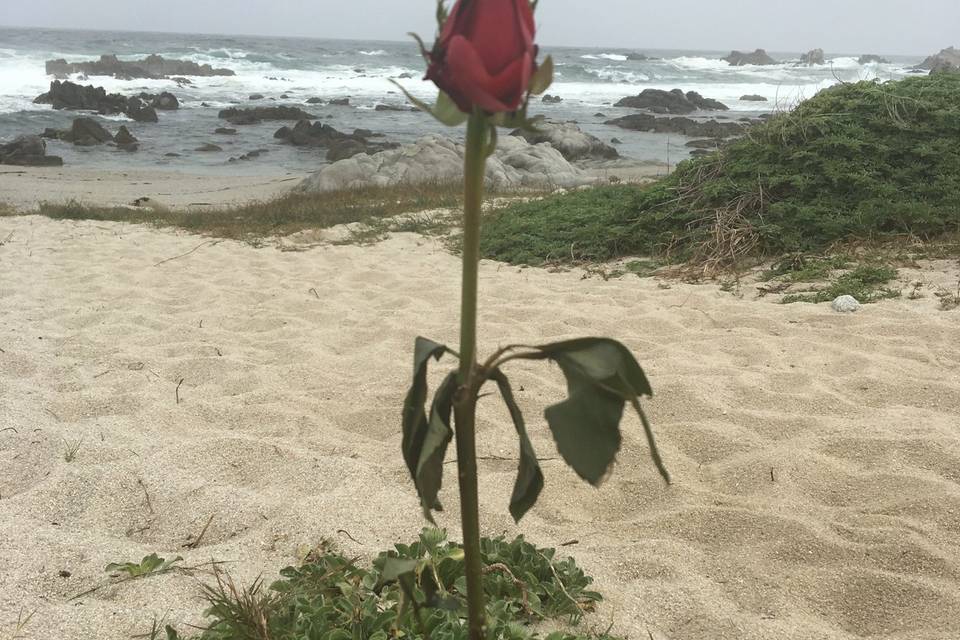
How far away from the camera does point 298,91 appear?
39.9 meters

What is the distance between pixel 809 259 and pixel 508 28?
4382mm

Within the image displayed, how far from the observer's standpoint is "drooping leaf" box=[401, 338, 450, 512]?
3.05ft

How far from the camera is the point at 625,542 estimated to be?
77.8 inches

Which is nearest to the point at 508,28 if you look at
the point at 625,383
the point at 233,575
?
the point at 625,383

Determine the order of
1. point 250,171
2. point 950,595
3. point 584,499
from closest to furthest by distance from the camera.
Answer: point 950,595, point 584,499, point 250,171

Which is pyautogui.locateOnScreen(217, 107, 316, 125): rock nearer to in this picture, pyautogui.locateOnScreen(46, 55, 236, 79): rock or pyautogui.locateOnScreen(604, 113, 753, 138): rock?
pyautogui.locateOnScreen(604, 113, 753, 138): rock

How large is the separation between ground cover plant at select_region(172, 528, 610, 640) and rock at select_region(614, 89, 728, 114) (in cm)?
3479

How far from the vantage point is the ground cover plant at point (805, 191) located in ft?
15.9

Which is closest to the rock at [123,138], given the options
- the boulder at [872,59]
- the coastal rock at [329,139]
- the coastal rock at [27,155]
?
the coastal rock at [27,155]

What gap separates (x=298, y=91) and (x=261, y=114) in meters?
12.2

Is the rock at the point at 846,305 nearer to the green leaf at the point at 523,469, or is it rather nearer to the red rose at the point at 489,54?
the green leaf at the point at 523,469

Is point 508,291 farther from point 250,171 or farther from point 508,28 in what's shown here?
point 250,171

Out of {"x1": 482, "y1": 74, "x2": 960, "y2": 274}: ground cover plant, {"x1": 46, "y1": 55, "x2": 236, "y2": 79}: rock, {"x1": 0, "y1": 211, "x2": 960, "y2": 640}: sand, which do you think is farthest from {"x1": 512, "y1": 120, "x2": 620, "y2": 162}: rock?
{"x1": 46, "y1": 55, "x2": 236, "y2": 79}: rock

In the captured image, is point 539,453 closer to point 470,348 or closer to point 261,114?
point 470,348
